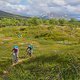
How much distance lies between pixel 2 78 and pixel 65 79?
45.6ft

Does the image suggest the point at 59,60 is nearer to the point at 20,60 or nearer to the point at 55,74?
the point at 20,60

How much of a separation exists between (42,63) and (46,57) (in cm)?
328

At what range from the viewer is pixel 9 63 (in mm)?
46781

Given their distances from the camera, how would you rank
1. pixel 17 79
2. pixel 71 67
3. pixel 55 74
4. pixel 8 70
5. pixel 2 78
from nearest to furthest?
pixel 55 74 → pixel 71 67 → pixel 17 79 → pixel 2 78 → pixel 8 70

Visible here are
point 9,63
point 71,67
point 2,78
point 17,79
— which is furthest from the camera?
point 9,63

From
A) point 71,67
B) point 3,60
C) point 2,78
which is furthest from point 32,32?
point 71,67

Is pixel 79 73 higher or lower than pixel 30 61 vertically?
higher

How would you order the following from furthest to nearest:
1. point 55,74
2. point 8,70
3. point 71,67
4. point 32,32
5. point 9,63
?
point 32,32
point 9,63
point 8,70
point 71,67
point 55,74

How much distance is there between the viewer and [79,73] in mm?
26922

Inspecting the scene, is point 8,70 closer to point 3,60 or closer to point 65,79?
point 3,60

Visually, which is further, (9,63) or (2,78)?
(9,63)

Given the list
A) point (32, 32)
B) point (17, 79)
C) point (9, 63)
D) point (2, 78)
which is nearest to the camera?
point (17, 79)

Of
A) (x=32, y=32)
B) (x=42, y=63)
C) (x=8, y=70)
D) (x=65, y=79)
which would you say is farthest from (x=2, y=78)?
(x=32, y=32)

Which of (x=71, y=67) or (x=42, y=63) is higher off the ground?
(x=71, y=67)
